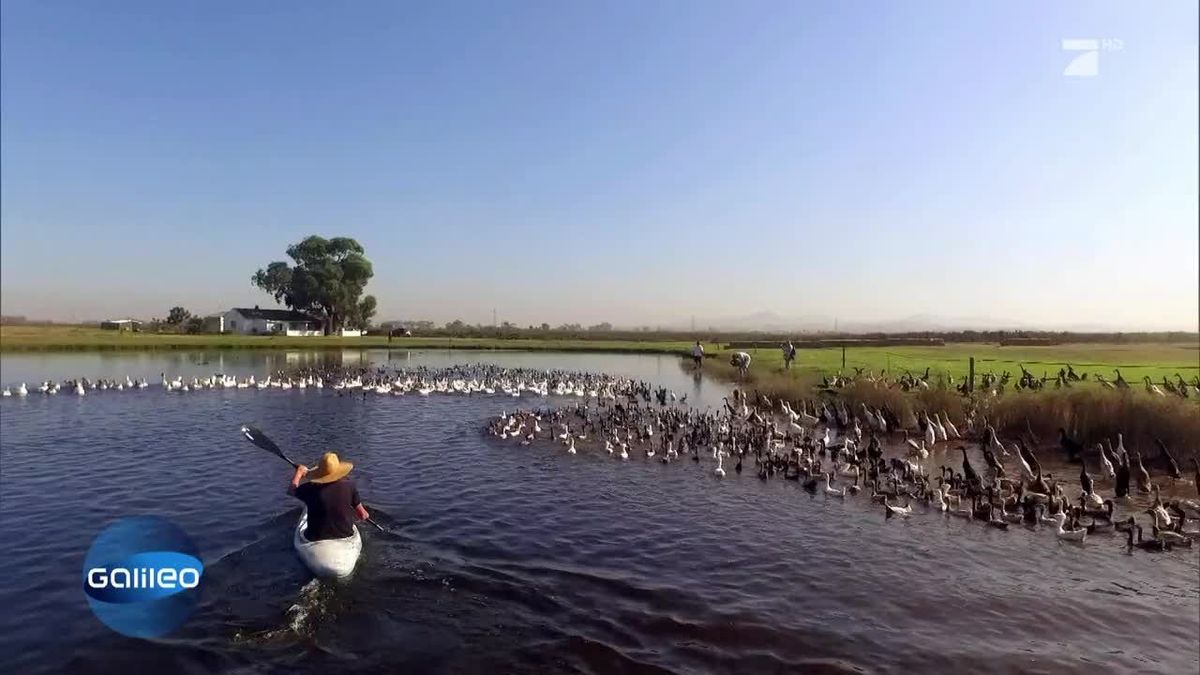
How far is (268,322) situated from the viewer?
396 ft

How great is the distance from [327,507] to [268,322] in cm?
11906

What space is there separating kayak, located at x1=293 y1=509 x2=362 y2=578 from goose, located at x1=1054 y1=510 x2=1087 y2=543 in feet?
54.3

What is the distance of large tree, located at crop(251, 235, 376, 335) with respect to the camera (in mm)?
118188

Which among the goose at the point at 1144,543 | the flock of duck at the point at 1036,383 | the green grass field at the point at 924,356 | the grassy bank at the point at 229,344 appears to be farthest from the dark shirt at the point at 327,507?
the grassy bank at the point at 229,344

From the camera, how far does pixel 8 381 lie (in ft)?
153

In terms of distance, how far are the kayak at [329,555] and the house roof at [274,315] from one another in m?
121

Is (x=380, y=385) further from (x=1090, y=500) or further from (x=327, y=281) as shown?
(x=327, y=281)

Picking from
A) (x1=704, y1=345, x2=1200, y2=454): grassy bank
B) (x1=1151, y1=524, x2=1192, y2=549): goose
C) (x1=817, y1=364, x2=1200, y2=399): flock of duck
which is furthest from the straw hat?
(x1=817, y1=364, x2=1200, y2=399): flock of duck

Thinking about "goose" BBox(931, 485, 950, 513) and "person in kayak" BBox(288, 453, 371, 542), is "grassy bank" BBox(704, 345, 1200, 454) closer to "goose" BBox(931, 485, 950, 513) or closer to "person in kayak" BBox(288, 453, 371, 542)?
"goose" BBox(931, 485, 950, 513)

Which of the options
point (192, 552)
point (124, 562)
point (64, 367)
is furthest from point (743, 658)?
point (64, 367)

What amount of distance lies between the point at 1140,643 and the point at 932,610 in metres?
3.27

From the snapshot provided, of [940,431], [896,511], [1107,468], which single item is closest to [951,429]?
[940,431]

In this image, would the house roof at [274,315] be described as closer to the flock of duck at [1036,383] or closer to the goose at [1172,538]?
the flock of duck at [1036,383]

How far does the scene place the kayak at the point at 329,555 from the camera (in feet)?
44.6
